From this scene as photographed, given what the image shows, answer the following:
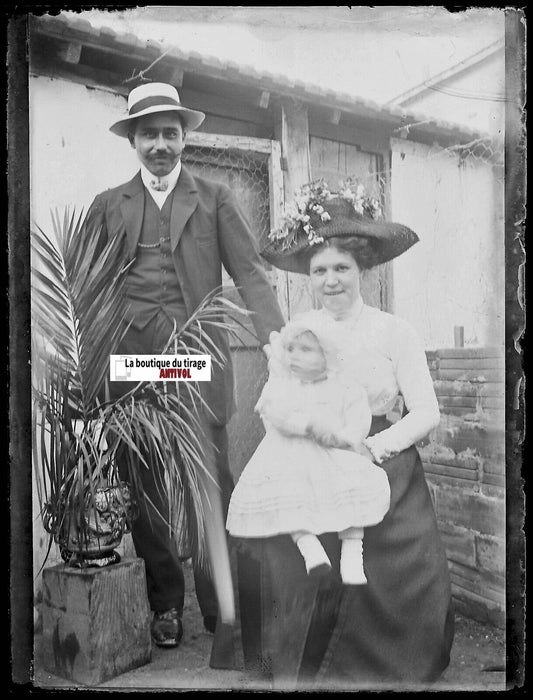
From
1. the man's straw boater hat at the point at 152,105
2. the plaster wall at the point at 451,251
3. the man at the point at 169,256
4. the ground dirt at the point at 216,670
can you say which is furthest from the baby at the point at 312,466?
the man's straw boater hat at the point at 152,105

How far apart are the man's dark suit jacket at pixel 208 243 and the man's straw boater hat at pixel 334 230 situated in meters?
0.16

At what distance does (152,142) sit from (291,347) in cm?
124

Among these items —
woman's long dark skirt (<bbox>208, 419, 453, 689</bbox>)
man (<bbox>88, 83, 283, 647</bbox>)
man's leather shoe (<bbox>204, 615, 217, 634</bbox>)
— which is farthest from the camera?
man's leather shoe (<bbox>204, 615, 217, 634</bbox>)

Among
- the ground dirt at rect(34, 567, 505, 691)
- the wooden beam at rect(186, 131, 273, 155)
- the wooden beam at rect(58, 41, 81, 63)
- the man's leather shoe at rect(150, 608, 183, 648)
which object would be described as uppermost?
the wooden beam at rect(58, 41, 81, 63)

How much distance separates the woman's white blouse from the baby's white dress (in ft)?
0.30

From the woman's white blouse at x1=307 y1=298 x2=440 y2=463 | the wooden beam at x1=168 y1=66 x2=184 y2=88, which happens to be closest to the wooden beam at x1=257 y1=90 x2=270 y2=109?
the wooden beam at x1=168 y1=66 x2=184 y2=88

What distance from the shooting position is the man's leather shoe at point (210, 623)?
347 cm

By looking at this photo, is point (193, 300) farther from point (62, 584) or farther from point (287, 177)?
point (62, 584)

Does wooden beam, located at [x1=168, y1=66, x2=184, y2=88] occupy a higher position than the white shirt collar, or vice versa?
wooden beam, located at [x1=168, y1=66, x2=184, y2=88]

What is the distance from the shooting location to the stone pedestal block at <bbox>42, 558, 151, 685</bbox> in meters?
3.12

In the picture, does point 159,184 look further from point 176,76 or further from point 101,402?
point 101,402

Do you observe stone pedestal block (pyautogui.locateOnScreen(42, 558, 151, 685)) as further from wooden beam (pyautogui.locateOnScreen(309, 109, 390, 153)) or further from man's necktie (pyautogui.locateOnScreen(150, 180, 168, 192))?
wooden beam (pyautogui.locateOnScreen(309, 109, 390, 153))

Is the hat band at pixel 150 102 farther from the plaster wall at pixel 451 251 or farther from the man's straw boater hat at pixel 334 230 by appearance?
the plaster wall at pixel 451 251

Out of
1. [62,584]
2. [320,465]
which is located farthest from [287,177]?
[62,584]
